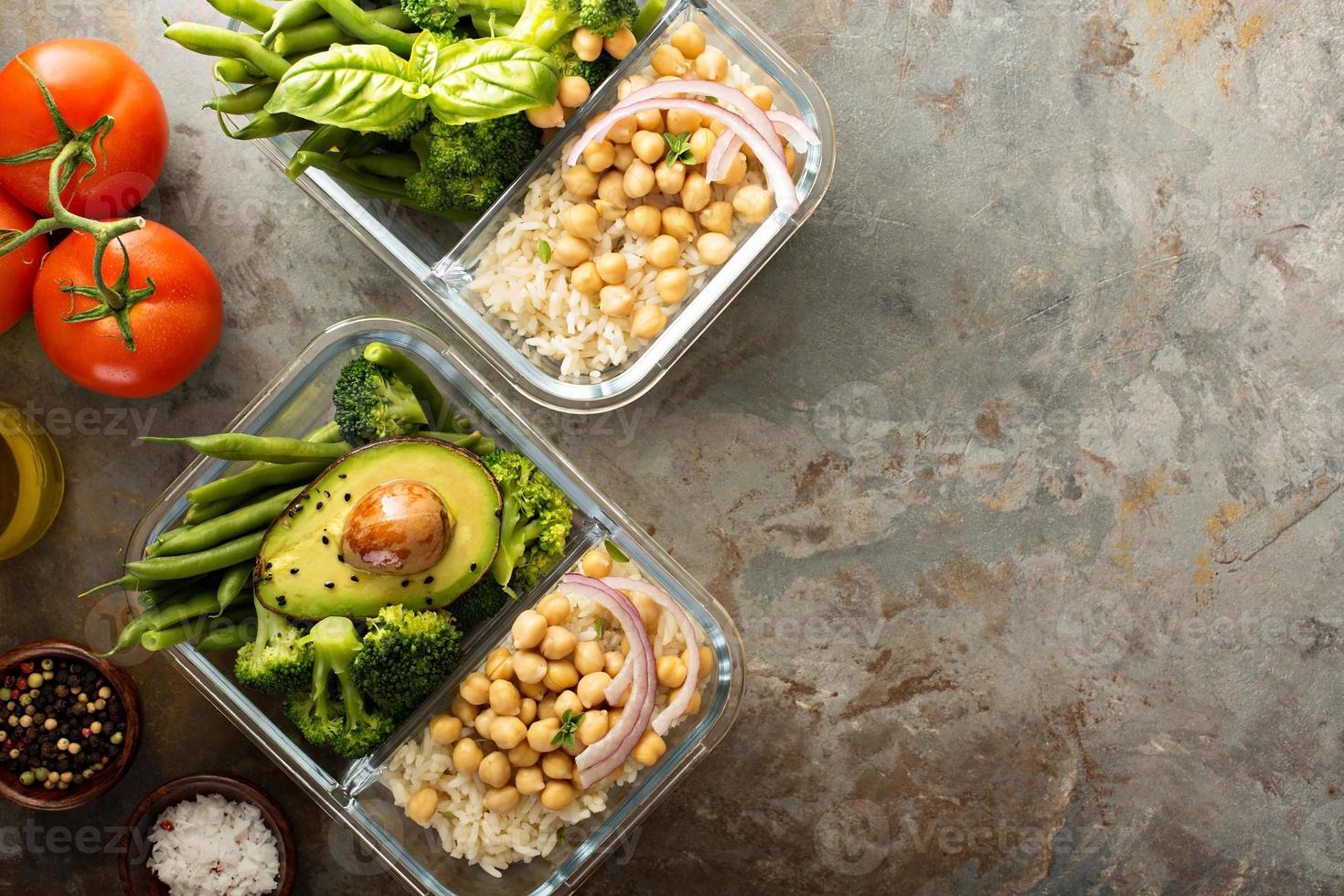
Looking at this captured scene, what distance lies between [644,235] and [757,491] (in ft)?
2.62

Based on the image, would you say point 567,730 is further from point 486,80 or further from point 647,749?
point 486,80

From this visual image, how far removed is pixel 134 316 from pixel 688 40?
150 cm

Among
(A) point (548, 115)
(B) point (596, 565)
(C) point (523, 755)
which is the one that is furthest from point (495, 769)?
(A) point (548, 115)

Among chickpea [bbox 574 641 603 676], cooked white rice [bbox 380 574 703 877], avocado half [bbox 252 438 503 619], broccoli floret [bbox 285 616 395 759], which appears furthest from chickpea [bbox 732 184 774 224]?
broccoli floret [bbox 285 616 395 759]

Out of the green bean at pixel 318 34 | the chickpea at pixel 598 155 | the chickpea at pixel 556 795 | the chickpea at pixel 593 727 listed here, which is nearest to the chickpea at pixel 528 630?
the chickpea at pixel 593 727

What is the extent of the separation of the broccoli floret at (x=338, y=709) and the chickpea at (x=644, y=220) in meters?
1.16

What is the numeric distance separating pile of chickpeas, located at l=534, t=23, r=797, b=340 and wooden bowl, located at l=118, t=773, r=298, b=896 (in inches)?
64.8

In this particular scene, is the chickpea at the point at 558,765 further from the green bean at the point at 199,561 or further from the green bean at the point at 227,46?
the green bean at the point at 227,46

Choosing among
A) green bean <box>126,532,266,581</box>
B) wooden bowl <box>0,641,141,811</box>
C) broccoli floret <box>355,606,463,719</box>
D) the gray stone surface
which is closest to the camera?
broccoli floret <box>355,606,463,719</box>

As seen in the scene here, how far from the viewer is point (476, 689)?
90.0 inches

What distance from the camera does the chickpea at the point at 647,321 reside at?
231 cm

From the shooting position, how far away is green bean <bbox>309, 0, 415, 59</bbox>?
2.17 meters

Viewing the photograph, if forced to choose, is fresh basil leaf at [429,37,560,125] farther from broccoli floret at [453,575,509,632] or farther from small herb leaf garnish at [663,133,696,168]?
broccoli floret at [453,575,509,632]

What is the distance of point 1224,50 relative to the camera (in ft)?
8.64
